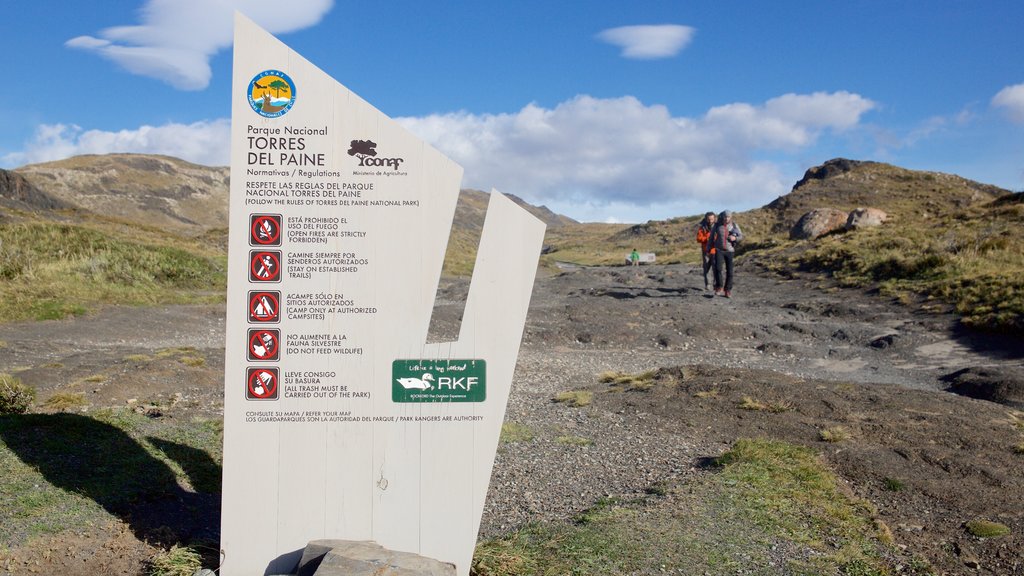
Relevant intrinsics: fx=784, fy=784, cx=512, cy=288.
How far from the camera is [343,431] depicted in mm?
4773

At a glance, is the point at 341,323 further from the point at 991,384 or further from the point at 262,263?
the point at 991,384

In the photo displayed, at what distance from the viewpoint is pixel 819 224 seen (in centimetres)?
3762

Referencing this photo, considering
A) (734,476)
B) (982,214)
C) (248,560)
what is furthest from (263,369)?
(982,214)

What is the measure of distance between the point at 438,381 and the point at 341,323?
26.9 inches

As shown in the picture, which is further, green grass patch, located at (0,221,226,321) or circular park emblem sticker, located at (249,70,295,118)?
green grass patch, located at (0,221,226,321)

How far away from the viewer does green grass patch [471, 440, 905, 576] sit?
16.5 ft

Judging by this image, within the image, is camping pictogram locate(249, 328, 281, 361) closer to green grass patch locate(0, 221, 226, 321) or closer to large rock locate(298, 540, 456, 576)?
large rock locate(298, 540, 456, 576)

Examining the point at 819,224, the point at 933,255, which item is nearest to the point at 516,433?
the point at 933,255

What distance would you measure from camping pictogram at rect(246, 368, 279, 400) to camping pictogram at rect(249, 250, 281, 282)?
0.56 meters

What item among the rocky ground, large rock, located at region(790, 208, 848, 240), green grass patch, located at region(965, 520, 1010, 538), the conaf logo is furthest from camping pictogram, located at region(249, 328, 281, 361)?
large rock, located at region(790, 208, 848, 240)

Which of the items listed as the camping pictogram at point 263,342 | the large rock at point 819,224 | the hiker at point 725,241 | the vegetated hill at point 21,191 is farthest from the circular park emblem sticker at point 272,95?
the vegetated hill at point 21,191

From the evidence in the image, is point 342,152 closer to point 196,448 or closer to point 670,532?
point 670,532

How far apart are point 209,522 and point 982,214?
3607 cm

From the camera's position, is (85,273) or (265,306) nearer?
(265,306)
